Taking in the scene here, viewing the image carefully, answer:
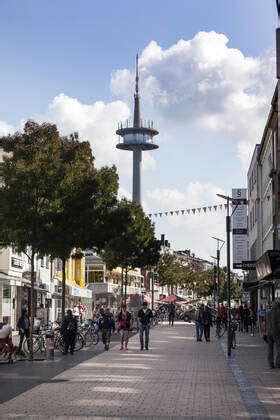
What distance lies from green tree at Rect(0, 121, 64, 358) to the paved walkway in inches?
178

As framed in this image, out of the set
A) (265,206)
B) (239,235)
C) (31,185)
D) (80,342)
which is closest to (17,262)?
(80,342)

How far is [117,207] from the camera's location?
1410 inches

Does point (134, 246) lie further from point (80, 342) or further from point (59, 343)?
point (59, 343)

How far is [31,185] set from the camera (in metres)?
23.6

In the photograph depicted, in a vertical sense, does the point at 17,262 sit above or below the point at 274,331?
above

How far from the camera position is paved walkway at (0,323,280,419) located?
12055 mm

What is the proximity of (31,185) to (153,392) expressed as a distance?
10.4 metres

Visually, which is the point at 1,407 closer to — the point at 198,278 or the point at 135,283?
the point at 135,283

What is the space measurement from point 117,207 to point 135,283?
250ft

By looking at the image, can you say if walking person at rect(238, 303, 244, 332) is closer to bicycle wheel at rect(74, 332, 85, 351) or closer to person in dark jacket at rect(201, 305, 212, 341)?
person in dark jacket at rect(201, 305, 212, 341)

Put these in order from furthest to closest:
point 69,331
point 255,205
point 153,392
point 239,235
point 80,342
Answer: point 239,235
point 255,205
point 80,342
point 69,331
point 153,392

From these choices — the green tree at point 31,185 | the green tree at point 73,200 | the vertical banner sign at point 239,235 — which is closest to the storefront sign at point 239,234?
the vertical banner sign at point 239,235

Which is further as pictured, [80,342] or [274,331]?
[80,342]

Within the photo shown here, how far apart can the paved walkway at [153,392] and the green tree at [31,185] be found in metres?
4.52
